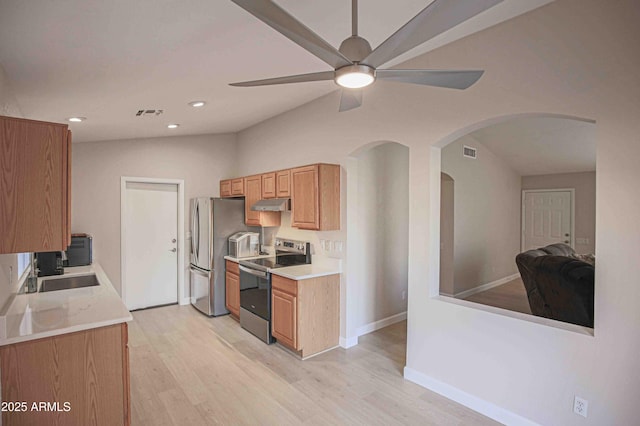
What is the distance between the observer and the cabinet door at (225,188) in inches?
215

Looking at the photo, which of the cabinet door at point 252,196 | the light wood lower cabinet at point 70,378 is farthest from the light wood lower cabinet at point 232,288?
the light wood lower cabinet at point 70,378

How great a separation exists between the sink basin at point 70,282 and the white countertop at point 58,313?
1.95 feet

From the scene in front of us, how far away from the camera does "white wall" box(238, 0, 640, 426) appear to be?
194 centimetres

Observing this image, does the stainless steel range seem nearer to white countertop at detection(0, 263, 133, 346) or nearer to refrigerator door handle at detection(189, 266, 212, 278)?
refrigerator door handle at detection(189, 266, 212, 278)

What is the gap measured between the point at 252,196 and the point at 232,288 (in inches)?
52.9

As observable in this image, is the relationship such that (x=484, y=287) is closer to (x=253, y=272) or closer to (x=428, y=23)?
(x=253, y=272)

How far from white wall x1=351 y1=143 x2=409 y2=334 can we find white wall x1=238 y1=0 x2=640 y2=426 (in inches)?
35.5

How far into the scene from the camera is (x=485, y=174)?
6.36 m

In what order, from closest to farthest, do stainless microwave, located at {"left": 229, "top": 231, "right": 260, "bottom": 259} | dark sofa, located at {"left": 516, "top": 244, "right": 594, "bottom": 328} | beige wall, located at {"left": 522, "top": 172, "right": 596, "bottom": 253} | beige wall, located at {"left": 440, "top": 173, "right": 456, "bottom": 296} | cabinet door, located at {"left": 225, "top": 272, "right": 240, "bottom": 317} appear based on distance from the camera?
dark sofa, located at {"left": 516, "top": 244, "right": 594, "bottom": 328} < cabinet door, located at {"left": 225, "top": 272, "right": 240, "bottom": 317} < stainless microwave, located at {"left": 229, "top": 231, "right": 260, "bottom": 259} < beige wall, located at {"left": 440, "top": 173, "right": 456, "bottom": 296} < beige wall, located at {"left": 522, "top": 172, "right": 596, "bottom": 253}

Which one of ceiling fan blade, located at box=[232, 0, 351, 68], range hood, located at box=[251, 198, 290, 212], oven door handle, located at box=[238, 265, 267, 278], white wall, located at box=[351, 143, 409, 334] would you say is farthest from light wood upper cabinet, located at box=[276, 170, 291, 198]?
ceiling fan blade, located at box=[232, 0, 351, 68]

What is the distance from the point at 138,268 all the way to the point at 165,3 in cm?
449

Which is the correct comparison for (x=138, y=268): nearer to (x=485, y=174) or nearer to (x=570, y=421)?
(x=570, y=421)

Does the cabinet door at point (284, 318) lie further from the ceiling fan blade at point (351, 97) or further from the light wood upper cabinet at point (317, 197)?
the ceiling fan blade at point (351, 97)

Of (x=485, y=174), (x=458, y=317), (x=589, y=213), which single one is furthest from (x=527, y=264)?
(x=589, y=213)
